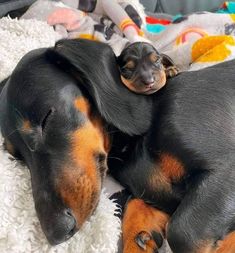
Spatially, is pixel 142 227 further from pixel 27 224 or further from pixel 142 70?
pixel 142 70

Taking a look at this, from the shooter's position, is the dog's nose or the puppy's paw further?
the puppy's paw

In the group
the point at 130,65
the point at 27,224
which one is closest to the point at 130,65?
the point at 130,65

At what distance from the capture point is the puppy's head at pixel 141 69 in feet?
5.18

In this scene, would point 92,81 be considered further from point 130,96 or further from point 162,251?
point 162,251

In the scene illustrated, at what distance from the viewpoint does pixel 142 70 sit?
1647 millimetres

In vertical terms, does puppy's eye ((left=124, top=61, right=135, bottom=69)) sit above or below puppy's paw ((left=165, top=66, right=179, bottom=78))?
above

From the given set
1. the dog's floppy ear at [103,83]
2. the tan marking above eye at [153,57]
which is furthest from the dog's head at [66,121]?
the tan marking above eye at [153,57]

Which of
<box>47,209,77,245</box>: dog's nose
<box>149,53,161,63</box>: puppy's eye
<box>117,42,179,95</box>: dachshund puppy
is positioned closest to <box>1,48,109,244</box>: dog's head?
<box>47,209,77,245</box>: dog's nose

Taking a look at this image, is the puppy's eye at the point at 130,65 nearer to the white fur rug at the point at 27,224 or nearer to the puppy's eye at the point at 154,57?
the puppy's eye at the point at 154,57

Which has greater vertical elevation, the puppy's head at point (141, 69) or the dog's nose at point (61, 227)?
the puppy's head at point (141, 69)

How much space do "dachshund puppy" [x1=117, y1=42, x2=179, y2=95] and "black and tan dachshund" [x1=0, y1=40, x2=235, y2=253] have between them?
4cm

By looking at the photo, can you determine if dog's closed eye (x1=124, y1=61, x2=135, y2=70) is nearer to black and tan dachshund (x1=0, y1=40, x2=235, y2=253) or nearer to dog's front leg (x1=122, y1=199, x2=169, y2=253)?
black and tan dachshund (x1=0, y1=40, x2=235, y2=253)

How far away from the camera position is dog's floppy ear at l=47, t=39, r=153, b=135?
1.49m

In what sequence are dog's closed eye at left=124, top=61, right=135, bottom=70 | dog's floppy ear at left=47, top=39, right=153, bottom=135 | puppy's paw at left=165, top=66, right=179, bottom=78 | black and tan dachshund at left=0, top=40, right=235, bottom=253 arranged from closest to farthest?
black and tan dachshund at left=0, top=40, right=235, bottom=253 → dog's floppy ear at left=47, top=39, right=153, bottom=135 → dog's closed eye at left=124, top=61, right=135, bottom=70 → puppy's paw at left=165, top=66, right=179, bottom=78
